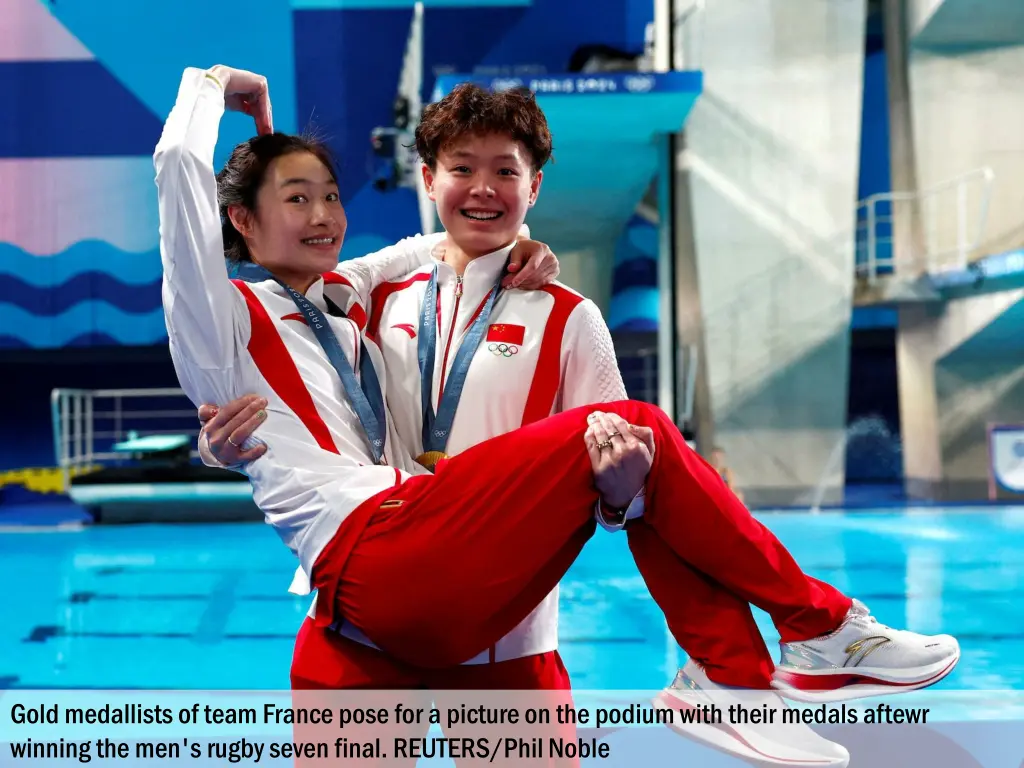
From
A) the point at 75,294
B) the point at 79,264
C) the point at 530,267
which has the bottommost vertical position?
the point at 530,267

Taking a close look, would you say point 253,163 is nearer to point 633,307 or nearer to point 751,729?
point 751,729

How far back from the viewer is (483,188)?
177 cm

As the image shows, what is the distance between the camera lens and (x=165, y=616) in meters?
5.70

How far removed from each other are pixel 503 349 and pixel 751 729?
748 millimetres

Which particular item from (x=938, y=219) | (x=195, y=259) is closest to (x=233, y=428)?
(x=195, y=259)

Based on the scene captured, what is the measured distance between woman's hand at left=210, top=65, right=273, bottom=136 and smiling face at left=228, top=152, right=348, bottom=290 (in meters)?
0.12

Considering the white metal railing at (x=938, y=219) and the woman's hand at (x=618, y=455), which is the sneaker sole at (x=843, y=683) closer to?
the woman's hand at (x=618, y=455)

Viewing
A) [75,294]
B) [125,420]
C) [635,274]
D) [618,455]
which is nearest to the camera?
[618,455]

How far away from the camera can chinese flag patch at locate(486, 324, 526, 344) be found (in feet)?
5.82

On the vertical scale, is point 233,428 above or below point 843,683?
above

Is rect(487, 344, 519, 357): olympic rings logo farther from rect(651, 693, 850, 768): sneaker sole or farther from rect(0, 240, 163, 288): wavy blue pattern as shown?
rect(0, 240, 163, 288): wavy blue pattern

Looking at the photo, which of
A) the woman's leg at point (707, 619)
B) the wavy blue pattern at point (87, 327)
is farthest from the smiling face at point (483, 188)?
the wavy blue pattern at point (87, 327)

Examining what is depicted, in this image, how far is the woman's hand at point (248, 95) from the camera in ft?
5.85

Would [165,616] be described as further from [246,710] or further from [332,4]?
[332,4]
